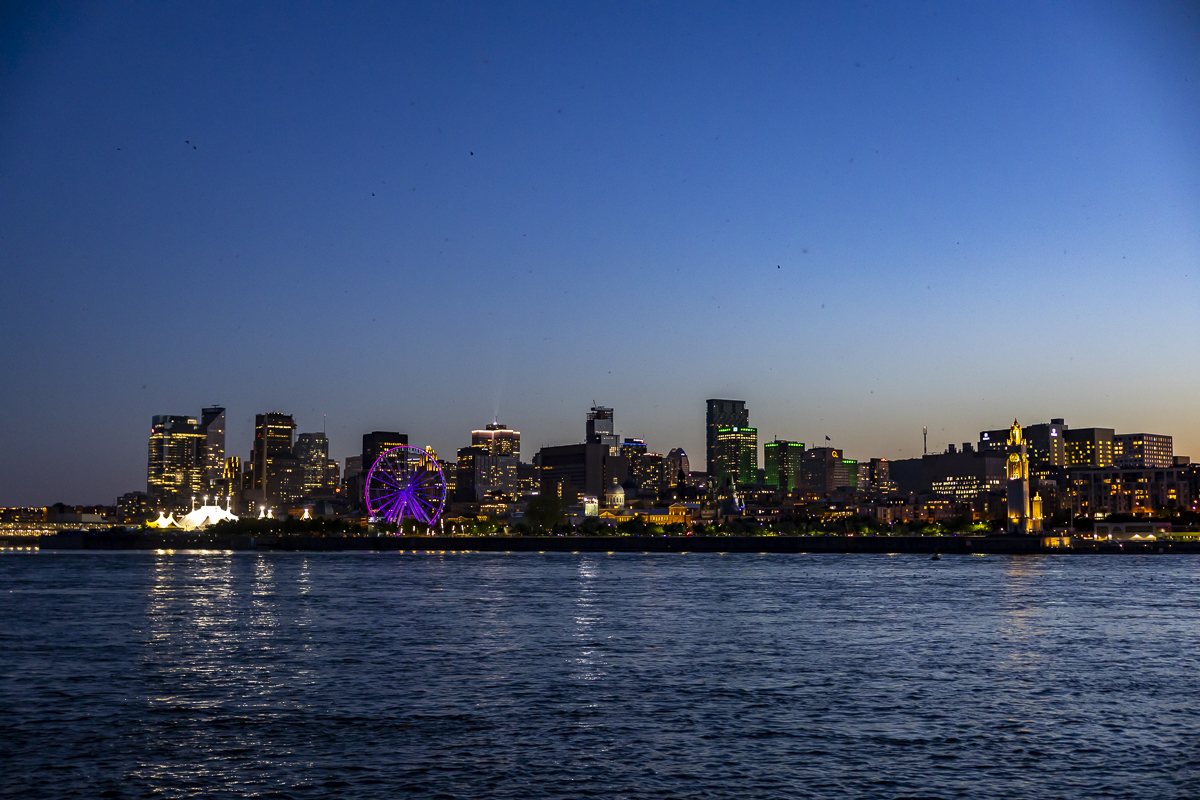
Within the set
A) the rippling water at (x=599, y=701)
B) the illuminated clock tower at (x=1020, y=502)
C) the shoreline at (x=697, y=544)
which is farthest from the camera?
the illuminated clock tower at (x=1020, y=502)

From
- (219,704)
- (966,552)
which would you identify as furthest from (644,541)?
(219,704)

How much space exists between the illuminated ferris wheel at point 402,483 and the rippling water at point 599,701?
11203cm

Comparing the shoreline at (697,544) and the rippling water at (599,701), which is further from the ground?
the rippling water at (599,701)

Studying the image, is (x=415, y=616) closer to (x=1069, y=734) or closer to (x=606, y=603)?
(x=606, y=603)

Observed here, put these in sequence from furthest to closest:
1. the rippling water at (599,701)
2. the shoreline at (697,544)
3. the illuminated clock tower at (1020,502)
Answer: the illuminated clock tower at (1020,502) < the shoreline at (697,544) < the rippling water at (599,701)

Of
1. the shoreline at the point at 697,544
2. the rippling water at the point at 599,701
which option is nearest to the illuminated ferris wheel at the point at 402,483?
the shoreline at the point at 697,544

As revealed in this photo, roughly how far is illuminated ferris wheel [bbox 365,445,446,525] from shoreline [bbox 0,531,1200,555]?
9.63 metres

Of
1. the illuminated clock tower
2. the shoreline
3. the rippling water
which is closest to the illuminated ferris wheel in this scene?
the shoreline

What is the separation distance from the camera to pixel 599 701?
27062 millimetres

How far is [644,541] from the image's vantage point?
185 meters

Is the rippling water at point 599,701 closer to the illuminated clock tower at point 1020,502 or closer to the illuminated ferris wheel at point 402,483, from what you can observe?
the illuminated ferris wheel at point 402,483

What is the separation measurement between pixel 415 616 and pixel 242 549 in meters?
153

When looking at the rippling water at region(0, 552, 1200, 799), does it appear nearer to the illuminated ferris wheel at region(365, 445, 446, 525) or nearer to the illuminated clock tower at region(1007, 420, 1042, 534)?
the illuminated ferris wheel at region(365, 445, 446, 525)

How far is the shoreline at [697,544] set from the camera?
169375 mm
